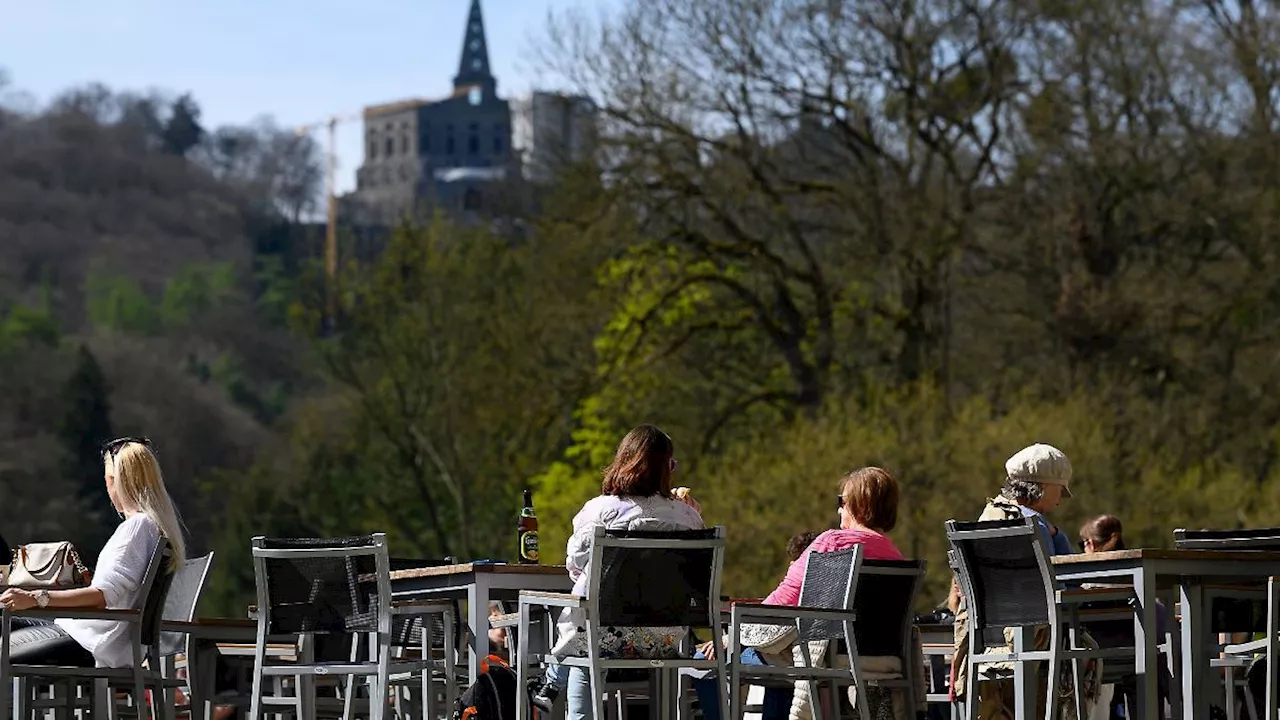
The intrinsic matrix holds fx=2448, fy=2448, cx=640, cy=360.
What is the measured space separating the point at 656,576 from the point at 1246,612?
271 cm

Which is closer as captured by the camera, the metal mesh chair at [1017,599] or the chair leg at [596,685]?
the chair leg at [596,685]

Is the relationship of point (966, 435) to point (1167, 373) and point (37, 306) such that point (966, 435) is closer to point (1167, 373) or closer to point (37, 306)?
point (1167, 373)

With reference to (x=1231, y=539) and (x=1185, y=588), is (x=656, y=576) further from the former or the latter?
(x=1231, y=539)

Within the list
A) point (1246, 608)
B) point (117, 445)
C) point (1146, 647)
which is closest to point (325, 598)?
point (117, 445)

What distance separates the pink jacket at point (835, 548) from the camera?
909 cm

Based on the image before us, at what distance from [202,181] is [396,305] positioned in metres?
104

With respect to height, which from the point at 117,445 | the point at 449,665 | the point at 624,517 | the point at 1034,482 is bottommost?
the point at 449,665

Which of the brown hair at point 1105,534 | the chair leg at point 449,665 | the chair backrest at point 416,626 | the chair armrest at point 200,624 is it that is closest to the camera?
the chair armrest at point 200,624

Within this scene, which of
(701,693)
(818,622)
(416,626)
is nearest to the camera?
(818,622)

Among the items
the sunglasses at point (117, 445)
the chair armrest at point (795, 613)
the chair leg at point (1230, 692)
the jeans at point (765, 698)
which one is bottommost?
the chair leg at point (1230, 692)

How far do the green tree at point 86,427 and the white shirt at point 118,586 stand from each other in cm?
7059

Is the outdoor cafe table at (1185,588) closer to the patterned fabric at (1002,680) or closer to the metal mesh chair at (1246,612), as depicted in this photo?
the metal mesh chair at (1246,612)

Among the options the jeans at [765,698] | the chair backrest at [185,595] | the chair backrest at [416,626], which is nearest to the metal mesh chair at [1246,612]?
the jeans at [765,698]

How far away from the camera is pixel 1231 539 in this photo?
9.95m
